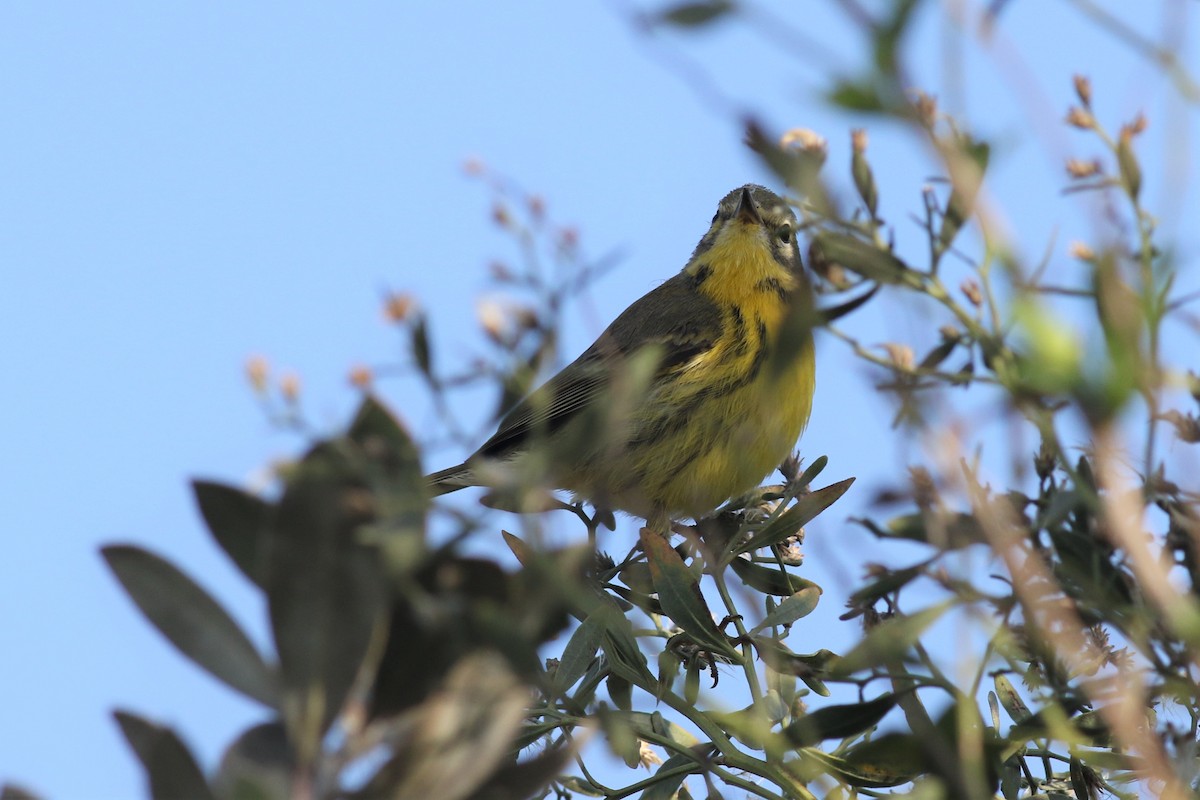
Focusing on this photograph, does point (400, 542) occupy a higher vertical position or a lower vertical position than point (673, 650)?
lower

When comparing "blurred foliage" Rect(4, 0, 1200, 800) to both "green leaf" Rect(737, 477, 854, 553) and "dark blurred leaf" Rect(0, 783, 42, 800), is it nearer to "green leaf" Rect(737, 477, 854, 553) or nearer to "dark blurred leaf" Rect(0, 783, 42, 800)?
"dark blurred leaf" Rect(0, 783, 42, 800)

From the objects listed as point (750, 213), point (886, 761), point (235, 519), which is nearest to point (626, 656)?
point (886, 761)

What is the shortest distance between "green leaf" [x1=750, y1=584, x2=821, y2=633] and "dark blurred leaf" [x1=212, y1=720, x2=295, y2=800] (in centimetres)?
191

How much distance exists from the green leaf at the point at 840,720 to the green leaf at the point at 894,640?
330mm

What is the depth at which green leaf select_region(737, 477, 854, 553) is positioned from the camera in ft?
11.7

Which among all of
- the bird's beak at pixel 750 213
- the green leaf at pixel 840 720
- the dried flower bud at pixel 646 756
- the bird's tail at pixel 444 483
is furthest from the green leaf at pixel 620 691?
the bird's beak at pixel 750 213

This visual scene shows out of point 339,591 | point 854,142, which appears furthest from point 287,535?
point 854,142

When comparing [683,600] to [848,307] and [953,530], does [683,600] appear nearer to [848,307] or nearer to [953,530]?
[848,307]

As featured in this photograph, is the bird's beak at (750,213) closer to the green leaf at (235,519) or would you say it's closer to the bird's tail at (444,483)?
the bird's tail at (444,483)

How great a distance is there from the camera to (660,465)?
19.4 ft

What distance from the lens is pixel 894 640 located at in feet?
5.57

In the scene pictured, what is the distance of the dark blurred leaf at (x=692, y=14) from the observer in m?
1.58

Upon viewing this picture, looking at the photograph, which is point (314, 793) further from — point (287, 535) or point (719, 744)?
point (719, 744)

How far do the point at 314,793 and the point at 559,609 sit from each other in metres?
0.36
